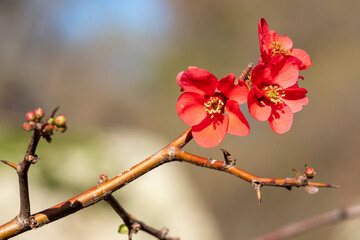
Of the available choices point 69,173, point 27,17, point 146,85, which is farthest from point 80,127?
point 146,85

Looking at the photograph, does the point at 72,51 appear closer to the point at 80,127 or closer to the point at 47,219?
the point at 80,127

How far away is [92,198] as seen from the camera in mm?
949

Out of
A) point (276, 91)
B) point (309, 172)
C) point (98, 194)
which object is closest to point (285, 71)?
point (276, 91)

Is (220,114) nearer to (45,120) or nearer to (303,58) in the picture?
(303,58)

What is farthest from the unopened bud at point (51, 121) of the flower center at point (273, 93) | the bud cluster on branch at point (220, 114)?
the flower center at point (273, 93)

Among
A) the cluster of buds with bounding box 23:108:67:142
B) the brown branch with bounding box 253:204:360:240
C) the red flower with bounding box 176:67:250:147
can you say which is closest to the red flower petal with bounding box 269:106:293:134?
the red flower with bounding box 176:67:250:147

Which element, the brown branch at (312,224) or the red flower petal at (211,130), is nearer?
the red flower petal at (211,130)

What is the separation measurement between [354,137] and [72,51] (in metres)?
6.83

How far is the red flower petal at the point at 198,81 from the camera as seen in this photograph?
3.11 ft

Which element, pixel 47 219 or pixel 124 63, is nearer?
pixel 47 219

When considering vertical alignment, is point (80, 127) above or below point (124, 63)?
below

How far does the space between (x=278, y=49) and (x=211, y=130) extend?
0.30m

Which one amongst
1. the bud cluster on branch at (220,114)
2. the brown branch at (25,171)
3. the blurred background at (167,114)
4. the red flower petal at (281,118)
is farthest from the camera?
the blurred background at (167,114)

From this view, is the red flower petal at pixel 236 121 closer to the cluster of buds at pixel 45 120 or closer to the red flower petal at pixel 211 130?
the red flower petal at pixel 211 130
